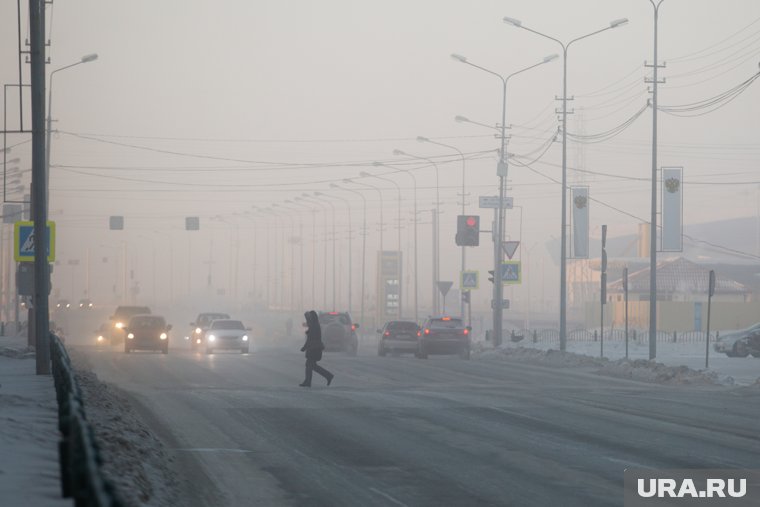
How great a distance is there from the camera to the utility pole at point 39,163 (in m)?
25.9

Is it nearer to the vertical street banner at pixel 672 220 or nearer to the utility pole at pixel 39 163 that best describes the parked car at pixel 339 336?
the vertical street banner at pixel 672 220

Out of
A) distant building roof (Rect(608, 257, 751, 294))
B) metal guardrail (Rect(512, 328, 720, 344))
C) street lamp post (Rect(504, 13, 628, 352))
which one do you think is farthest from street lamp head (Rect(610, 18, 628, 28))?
distant building roof (Rect(608, 257, 751, 294))

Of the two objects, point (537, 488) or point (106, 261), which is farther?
point (106, 261)

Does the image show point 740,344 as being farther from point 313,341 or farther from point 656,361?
point 313,341

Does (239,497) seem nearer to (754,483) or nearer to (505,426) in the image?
(754,483)

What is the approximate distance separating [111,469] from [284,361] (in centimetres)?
3311

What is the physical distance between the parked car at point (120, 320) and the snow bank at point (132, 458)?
49.9 metres

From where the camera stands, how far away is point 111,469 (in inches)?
462

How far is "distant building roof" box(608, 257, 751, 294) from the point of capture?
9606 cm

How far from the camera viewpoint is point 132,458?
13195mm

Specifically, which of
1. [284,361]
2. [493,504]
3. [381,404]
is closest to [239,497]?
[493,504]

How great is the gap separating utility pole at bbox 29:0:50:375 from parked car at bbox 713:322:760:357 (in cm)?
3232

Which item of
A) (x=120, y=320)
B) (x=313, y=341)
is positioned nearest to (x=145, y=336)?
(x=120, y=320)

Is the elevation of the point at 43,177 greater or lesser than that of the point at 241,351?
greater
